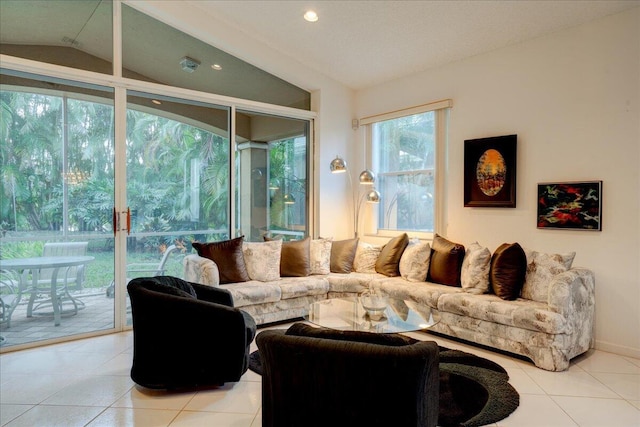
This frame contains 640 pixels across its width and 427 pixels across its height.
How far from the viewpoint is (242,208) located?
5004 mm

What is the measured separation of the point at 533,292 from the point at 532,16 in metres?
2.46

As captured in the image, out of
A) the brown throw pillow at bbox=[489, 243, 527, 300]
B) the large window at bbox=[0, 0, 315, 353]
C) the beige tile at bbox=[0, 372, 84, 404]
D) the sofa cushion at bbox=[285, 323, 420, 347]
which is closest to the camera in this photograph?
the sofa cushion at bbox=[285, 323, 420, 347]

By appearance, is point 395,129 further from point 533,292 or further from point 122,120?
point 122,120

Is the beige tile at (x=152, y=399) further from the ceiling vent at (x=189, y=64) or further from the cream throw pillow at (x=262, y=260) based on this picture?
the ceiling vent at (x=189, y=64)

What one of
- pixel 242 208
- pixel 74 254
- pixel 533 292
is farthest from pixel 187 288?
pixel 533 292

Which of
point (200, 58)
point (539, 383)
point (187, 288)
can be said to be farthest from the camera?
point (200, 58)

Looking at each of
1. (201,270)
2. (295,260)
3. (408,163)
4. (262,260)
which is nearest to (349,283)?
(295,260)

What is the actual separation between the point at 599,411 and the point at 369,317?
1.49 meters

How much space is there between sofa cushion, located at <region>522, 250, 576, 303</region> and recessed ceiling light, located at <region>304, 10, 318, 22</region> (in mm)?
3169

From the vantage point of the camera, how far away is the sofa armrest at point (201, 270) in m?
3.80

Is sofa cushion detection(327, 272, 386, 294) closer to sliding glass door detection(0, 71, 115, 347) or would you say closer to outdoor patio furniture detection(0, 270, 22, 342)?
sliding glass door detection(0, 71, 115, 347)

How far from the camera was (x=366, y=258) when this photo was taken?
4887mm

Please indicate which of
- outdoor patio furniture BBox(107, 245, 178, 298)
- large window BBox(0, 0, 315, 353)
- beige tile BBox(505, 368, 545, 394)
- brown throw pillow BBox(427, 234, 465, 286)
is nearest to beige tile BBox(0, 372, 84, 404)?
large window BBox(0, 0, 315, 353)

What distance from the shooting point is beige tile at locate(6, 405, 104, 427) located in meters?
2.32
